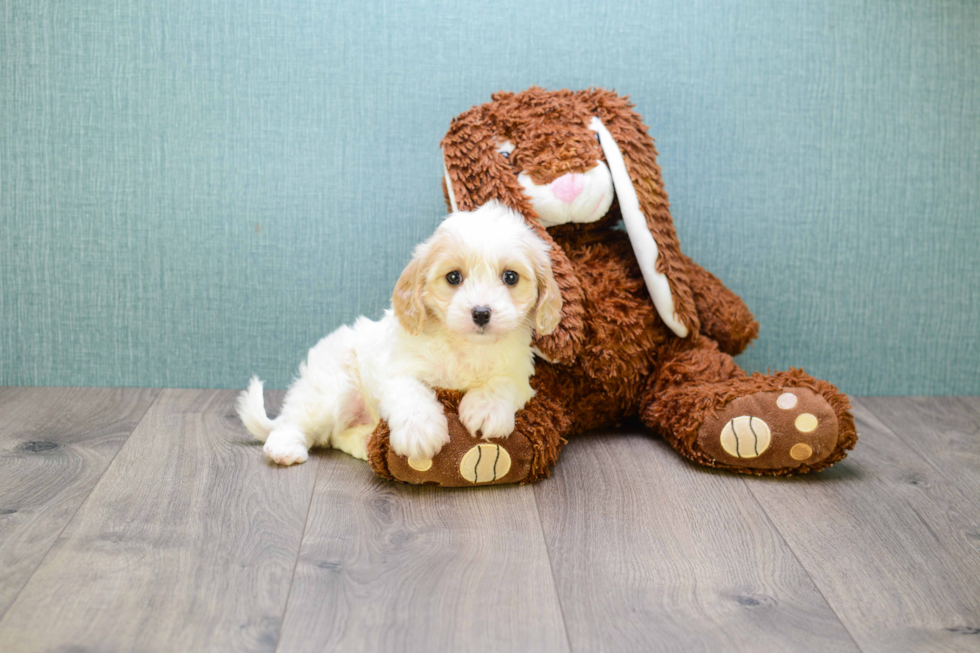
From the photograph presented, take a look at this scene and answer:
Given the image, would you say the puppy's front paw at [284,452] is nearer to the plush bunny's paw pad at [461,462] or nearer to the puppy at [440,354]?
the puppy at [440,354]

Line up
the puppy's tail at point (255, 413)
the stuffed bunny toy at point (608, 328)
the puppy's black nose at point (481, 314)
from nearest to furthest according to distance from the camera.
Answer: the puppy's black nose at point (481, 314) < the stuffed bunny toy at point (608, 328) < the puppy's tail at point (255, 413)

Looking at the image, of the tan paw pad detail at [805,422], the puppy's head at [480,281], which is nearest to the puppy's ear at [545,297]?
the puppy's head at [480,281]

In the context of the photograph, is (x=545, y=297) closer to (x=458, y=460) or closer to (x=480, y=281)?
(x=480, y=281)

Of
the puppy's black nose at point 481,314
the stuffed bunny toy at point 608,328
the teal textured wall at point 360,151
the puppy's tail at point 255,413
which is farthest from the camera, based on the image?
the teal textured wall at point 360,151

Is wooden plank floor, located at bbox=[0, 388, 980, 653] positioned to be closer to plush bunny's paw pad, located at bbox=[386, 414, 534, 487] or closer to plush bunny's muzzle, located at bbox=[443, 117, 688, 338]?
plush bunny's paw pad, located at bbox=[386, 414, 534, 487]

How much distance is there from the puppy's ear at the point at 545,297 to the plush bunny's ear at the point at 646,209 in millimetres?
290

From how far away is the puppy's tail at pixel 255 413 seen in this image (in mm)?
1798

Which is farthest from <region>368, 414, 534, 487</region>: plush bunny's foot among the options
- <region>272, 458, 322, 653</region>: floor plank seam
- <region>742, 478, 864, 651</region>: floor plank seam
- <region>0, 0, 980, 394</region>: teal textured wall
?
<region>0, 0, 980, 394</region>: teal textured wall

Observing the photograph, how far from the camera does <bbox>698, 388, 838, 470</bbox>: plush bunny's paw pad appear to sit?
5.47ft

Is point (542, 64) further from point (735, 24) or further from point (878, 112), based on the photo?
point (878, 112)

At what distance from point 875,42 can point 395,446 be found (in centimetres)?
156

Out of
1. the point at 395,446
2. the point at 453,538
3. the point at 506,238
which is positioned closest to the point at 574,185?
the point at 506,238

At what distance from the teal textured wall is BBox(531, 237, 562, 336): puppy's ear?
1.98 feet

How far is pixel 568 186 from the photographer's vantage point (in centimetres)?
176
